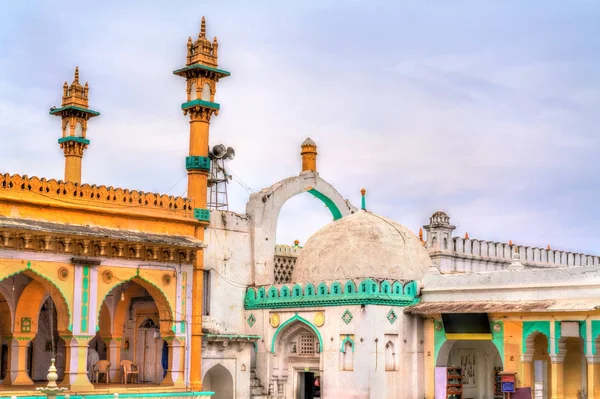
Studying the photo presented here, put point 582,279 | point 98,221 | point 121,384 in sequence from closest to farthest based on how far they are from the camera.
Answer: point 582,279
point 98,221
point 121,384

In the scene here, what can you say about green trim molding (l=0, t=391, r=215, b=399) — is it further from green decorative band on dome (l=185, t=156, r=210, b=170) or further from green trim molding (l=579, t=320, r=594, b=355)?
green trim molding (l=579, t=320, r=594, b=355)

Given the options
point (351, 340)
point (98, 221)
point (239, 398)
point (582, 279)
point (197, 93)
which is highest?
point (197, 93)

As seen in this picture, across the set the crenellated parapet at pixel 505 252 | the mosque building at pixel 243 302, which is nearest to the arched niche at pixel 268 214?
the mosque building at pixel 243 302

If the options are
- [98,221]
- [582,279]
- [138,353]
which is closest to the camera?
[582,279]

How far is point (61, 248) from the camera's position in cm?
1886

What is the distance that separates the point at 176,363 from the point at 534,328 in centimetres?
778

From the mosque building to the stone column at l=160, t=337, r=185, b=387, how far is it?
1.2 inches

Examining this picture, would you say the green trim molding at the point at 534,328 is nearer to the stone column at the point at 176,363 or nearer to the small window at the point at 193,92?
the stone column at the point at 176,363

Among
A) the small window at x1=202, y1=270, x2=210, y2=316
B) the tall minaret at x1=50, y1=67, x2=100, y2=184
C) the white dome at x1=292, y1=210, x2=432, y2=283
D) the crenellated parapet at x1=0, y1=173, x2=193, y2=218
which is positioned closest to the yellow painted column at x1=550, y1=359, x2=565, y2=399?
the white dome at x1=292, y1=210, x2=432, y2=283

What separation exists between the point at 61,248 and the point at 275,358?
626 cm

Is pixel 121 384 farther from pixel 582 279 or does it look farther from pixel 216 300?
pixel 582 279

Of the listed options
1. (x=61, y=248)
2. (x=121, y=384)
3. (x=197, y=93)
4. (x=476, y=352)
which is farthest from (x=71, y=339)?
(x=476, y=352)

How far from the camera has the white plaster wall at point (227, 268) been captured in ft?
73.9

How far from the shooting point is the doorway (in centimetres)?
2253
